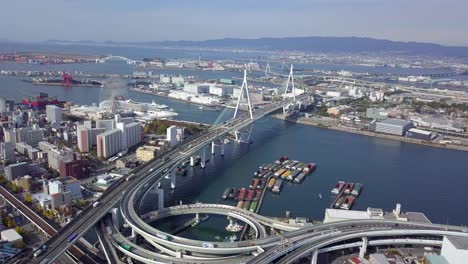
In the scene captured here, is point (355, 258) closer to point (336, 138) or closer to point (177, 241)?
point (177, 241)

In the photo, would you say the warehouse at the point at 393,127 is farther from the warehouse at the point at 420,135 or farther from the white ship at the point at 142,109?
the white ship at the point at 142,109

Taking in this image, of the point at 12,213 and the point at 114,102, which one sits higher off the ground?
the point at 114,102

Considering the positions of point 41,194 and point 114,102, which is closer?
point 41,194

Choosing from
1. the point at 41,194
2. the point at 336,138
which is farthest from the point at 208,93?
the point at 41,194

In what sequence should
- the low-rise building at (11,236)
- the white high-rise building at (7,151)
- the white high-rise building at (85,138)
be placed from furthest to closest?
the white high-rise building at (85,138)
the white high-rise building at (7,151)
the low-rise building at (11,236)

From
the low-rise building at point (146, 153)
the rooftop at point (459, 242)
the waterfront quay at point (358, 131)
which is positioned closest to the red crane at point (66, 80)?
the waterfront quay at point (358, 131)

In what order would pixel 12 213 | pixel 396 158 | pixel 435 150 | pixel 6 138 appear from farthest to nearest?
pixel 435 150
pixel 396 158
pixel 6 138
pixel 12 213

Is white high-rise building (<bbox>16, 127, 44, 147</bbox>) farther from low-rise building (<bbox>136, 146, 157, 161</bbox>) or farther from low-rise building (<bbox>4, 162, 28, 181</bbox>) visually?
low-rise building (<bbox>136, 146, 157, 161</bbox>)

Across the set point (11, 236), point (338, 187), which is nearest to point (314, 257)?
point (338, 187)
